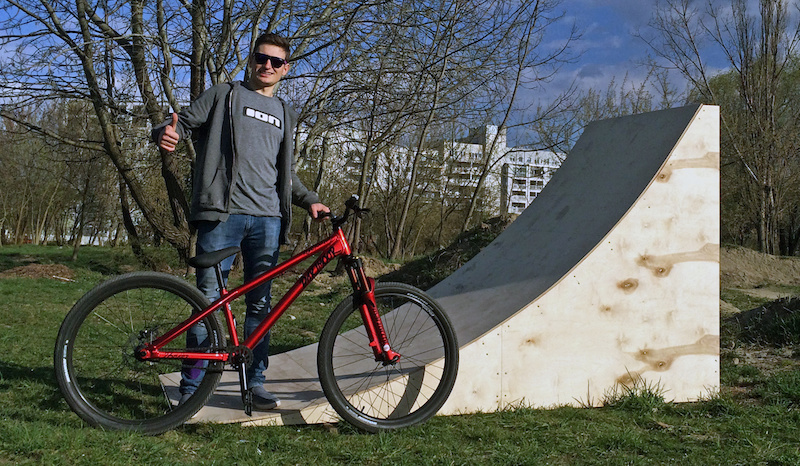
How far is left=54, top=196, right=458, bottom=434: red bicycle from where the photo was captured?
2.76 meters

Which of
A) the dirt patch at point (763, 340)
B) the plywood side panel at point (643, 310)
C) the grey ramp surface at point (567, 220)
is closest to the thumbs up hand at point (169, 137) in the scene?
the grey ramp surface at point (567, 220)

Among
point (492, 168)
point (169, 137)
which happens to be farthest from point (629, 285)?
point (492, 168)

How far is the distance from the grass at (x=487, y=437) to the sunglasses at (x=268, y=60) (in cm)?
169

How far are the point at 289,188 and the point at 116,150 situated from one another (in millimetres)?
9973

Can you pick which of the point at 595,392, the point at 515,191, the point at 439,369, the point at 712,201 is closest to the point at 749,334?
the point at 712,201

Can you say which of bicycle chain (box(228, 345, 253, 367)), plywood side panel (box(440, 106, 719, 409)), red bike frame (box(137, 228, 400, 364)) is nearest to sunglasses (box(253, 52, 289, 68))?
red bike frame (box(137, 228, 400, 364))

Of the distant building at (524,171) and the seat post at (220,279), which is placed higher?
the distant building at (524,171)

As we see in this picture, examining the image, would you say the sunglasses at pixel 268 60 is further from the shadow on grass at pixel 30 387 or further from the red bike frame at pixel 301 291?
the shadow on grass at pixel 30 387

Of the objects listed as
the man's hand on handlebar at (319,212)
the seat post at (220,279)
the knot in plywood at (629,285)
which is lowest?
the seat post at (220,279)

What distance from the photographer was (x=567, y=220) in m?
4.14

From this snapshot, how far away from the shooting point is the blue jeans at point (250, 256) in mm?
3078

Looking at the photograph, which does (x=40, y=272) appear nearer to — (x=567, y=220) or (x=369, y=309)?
(x=567, y=220)

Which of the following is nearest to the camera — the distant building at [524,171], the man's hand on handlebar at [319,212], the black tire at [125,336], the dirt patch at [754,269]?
the black tire at [125,336]

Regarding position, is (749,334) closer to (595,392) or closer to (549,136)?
(595,392)
